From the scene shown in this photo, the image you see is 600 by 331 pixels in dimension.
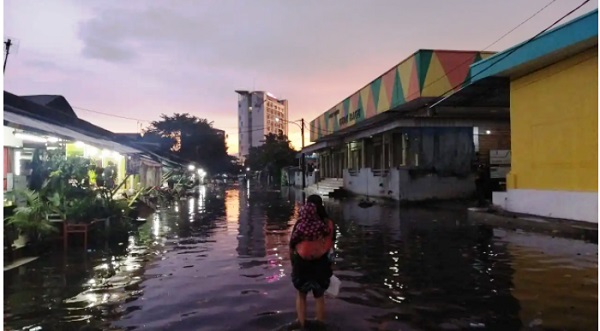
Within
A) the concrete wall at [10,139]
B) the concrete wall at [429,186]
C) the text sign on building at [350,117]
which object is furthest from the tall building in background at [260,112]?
the concrete wall at [10,139]

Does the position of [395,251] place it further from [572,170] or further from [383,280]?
[572,170]

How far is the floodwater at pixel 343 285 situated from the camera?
5.88 meters

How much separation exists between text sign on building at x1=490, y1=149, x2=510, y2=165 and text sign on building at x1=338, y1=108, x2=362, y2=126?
10003 millimetres

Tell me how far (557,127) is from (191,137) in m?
62.7

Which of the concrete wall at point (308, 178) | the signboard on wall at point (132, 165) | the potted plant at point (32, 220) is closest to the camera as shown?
the potted plant at point (32, 220)

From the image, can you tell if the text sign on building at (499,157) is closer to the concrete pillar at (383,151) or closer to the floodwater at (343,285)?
the concrete pillar at (383,151)

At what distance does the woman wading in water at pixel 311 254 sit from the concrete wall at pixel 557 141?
33.2 feet

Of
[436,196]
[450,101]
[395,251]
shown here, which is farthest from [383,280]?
[436,196]

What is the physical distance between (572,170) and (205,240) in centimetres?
1015

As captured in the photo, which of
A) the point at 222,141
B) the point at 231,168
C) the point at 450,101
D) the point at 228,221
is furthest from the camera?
the point at 231,168

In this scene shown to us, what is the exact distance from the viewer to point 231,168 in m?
97.7

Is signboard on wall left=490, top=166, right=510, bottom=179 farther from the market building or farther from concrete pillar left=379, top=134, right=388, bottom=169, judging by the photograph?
concrete pillar left=379, top=134, right=388, bottom=169

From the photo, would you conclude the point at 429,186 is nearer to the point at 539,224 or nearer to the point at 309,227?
the point at 539,224

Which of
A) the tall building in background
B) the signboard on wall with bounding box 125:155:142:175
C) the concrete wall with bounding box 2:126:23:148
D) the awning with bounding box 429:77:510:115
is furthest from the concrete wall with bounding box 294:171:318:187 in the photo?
the tall building in background
